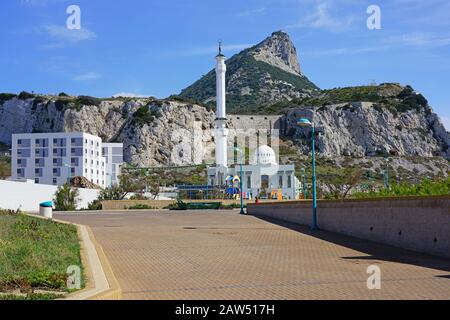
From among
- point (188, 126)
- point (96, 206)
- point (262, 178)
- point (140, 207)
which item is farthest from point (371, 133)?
point (96, 206)

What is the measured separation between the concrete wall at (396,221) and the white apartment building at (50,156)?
75.3 m

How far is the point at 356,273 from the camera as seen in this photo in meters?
11.8

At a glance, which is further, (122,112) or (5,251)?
(122,112)

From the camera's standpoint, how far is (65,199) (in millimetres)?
53500

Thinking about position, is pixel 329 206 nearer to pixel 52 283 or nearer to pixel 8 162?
pixel 52 283

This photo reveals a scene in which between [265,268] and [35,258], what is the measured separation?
491 cm

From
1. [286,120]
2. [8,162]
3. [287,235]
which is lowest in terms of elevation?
[287,235]

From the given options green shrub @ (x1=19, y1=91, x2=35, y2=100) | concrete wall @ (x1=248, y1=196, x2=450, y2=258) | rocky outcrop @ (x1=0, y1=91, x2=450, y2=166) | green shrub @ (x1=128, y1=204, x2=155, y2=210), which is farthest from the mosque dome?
green shrub @ (x1=19, y1=91, x2=35, y2=100)

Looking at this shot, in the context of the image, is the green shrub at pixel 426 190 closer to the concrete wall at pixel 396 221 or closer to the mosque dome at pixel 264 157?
the concrete wall at pixel 396 221

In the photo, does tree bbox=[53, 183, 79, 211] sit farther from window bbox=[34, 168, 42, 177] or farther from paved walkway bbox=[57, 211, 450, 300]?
window bbox=[34, 168, 42, 177]

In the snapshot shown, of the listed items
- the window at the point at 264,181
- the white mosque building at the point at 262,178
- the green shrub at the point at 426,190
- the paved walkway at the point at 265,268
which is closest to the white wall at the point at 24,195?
the paved walkway at the point at 265,268

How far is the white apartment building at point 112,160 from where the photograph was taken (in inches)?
4299
